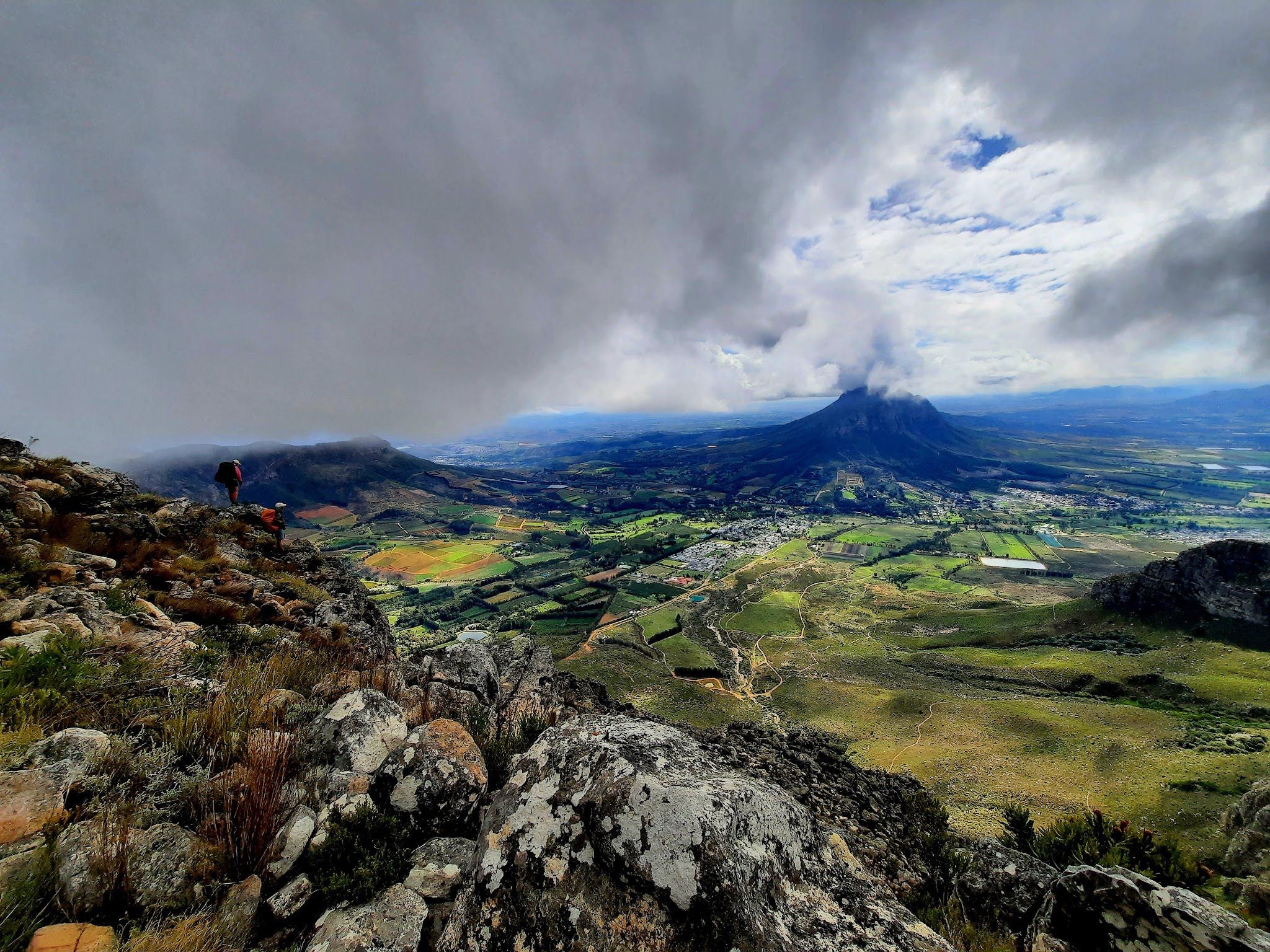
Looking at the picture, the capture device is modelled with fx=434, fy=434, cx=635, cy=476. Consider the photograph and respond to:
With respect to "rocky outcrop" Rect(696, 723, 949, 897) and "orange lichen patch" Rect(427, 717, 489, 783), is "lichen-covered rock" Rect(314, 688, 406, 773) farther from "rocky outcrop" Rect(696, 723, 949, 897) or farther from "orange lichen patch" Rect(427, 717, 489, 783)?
"rocky outcrop" Rect(696, 723, 949, 897)

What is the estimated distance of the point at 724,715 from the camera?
43.6m

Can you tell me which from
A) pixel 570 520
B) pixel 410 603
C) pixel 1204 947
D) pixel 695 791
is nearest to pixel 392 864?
pixel 695 791

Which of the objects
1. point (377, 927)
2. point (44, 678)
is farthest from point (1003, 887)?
point (44, 678)

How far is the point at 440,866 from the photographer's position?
15.7 ft

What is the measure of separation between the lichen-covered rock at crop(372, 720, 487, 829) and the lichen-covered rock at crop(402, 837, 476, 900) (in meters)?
0.31

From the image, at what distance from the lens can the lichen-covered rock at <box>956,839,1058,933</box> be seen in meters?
7.43

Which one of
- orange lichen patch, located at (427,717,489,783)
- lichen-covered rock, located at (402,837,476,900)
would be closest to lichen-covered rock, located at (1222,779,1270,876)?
orange lichen patch, located at (427,717,489,783)

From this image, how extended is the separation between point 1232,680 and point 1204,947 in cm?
6276

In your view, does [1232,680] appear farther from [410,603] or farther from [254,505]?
[410,603]

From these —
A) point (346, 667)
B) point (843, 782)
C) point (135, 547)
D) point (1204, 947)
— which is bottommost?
point (843, 782)

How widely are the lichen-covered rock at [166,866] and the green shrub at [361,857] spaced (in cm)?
97

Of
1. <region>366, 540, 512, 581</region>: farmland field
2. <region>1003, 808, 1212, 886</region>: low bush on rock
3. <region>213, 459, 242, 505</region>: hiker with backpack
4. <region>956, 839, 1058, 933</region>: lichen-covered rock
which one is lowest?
<region>366, 540, 512, 581</region>: farmland field

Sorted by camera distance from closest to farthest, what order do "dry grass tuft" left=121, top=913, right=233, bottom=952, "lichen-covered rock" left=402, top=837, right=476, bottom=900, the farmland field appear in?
"dry grass tuft" left=121, top=913, right=233, bottom=952 < "lichen-covered rock" left=402, top=837, right=476, bottom=900 < the farmland field

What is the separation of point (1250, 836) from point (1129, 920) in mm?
20360
